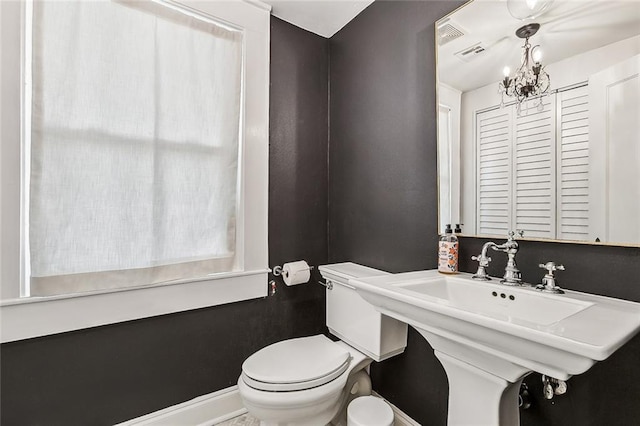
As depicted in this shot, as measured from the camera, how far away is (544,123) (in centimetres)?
101

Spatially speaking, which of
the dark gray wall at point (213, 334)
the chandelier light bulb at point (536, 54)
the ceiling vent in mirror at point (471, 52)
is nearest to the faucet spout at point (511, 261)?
the chandelier light bulb at point (536, 54)

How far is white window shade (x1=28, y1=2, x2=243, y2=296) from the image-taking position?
3.85ft

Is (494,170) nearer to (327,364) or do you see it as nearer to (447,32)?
(447,32)

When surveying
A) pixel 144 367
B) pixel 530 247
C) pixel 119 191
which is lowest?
pixel 144 367

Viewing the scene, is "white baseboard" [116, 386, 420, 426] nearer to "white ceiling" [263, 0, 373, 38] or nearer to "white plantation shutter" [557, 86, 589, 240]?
"white plantation shutter" [557, 86, 589, 240]

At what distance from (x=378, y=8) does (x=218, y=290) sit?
69.9 inches

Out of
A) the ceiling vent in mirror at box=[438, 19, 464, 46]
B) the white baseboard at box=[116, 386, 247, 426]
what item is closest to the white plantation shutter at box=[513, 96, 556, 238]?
the ceiling vent in mirror at box=[438, 19, 464, 46]

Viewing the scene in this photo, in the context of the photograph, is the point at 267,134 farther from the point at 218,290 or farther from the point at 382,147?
the point at 218,290

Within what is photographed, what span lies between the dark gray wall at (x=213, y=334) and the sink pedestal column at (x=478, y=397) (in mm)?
1076

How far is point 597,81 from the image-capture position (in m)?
0.90

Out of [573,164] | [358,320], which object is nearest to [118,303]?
[358,320]

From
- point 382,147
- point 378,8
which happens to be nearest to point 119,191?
point 382,147

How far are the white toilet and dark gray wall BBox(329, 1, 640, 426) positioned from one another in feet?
0.58

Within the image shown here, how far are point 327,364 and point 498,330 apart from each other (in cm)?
85
